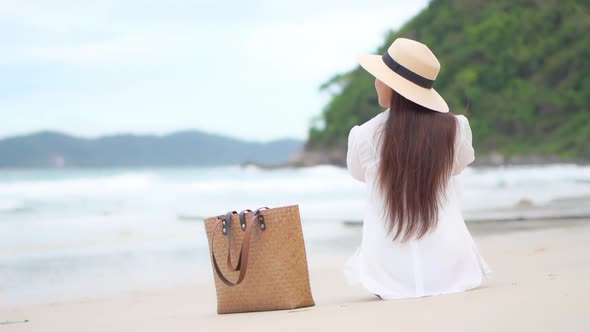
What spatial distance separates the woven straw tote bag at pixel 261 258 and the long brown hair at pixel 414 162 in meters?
0.43

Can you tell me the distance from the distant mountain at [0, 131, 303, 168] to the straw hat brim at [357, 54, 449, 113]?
85.0 meters

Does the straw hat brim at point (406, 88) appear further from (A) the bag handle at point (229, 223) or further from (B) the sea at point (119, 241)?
(B) the sea at point (119, 241)

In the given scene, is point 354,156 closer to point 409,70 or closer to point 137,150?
point 409,70

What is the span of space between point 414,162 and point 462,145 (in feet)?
0.78

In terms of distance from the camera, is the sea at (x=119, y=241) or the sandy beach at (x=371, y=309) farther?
the sea at (x=119, y=241)

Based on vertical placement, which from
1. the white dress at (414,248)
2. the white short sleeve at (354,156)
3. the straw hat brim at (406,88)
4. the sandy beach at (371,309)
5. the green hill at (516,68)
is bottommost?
the sandy beach at (371,309)

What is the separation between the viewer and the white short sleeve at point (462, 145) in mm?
3869

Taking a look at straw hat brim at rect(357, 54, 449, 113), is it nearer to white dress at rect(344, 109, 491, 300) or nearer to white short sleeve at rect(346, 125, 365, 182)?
white dress at rect(344, 109, 491, 300)

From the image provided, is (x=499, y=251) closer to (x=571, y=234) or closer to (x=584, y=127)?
(x=571, y=234)

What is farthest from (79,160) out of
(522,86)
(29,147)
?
(522,86)

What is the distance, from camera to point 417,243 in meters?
3.88

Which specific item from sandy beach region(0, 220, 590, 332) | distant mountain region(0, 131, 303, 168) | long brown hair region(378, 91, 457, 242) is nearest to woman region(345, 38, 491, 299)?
long brown hair region(378, 91, 457, 242)

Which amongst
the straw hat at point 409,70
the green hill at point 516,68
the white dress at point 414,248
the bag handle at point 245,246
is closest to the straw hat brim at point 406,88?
the straw hat at point 409,70

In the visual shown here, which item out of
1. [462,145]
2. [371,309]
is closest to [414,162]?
[462,145]
